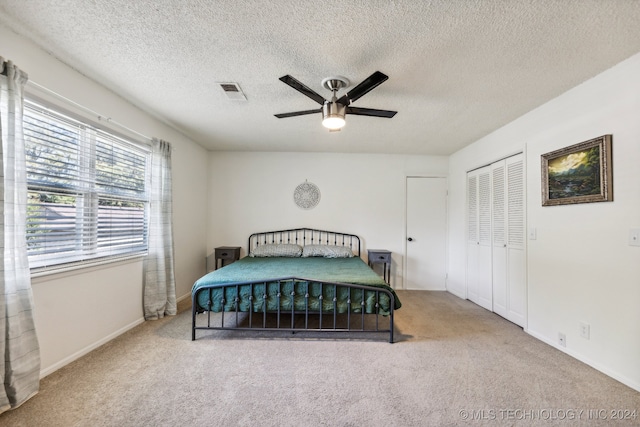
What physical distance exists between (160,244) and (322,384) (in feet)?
8.11

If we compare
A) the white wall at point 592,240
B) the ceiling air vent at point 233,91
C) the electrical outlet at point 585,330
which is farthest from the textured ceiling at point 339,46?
the electrical outlet at point 585,330

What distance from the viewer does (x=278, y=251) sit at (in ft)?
13.9

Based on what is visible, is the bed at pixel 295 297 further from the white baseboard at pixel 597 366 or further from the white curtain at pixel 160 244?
the white baseboard at pixel 597 366

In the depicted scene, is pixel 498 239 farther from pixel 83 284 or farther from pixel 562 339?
pixel 83 284

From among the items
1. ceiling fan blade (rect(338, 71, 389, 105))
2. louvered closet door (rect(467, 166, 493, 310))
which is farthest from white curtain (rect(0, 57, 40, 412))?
louvered closet door (rect(467, 166, 493, 310))

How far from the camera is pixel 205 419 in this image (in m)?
1.61

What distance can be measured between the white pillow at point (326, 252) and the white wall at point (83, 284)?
6.31 ft

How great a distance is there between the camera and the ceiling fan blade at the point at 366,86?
1.82 metres

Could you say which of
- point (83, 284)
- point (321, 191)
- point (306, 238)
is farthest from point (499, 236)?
point (83, 284)

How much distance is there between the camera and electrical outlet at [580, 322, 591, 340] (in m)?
2.25

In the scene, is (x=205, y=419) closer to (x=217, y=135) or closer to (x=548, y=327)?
(x=548, y=327)

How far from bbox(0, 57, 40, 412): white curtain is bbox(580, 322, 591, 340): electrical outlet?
4.25 meters

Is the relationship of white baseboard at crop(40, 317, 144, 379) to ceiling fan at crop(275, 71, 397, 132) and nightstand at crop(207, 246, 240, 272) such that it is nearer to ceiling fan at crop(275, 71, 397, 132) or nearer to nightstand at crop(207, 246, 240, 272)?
nightstand at crop(207, 246, 240, 272)

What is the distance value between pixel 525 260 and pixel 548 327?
69 cm
